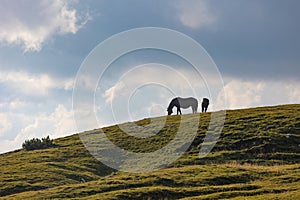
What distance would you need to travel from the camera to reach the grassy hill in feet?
123

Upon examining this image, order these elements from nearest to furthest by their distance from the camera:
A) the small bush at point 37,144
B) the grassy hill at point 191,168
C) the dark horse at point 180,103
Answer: the grassy hill at point 191,168 → the small bush at point 37,144 → the dark horse at point 180,103

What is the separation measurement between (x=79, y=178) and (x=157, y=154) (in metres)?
10.6

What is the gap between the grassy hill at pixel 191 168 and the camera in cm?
3744

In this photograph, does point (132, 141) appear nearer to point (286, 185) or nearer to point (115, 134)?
point (115, 134)

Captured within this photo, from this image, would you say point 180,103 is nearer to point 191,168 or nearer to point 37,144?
point 37,144

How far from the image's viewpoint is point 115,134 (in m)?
68.9

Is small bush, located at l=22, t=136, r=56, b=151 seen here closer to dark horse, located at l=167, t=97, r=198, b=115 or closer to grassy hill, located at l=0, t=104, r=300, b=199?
grassy hill, located at l=0, t=104, r=300, b=199

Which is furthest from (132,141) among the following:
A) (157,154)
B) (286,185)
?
(286,185)

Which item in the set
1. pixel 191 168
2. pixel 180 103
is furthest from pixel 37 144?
pixel 191 168

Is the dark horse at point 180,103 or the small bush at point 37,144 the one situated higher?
the dark horse at point 180,103

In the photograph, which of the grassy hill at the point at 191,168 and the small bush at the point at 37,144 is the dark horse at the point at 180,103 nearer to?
the grassy hill at the point at 191,168

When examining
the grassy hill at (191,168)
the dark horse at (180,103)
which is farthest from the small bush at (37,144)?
the dark horse at (180,103)

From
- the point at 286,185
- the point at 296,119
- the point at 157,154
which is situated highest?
the point at 296,119

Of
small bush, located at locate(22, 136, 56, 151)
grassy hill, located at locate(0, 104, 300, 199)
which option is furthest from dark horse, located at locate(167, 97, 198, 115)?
small bush, located at locate(22, 136, 56, 151)
